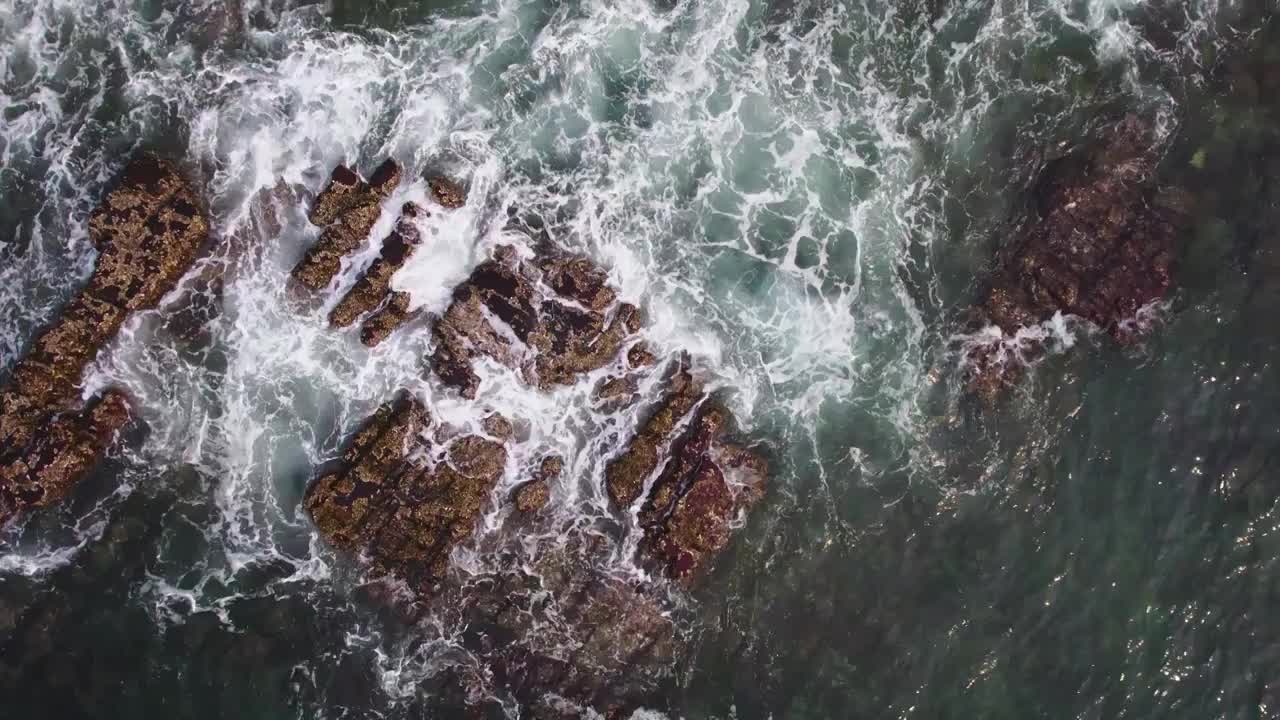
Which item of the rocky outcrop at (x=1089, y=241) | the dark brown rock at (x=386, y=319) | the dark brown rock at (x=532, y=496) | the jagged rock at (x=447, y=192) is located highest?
the rocky outcrop at (x=1089, y=241)

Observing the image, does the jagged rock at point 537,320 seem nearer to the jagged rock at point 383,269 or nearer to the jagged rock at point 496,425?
the jagged rock at point 496,425

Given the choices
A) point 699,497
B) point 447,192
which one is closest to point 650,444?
point 699,497

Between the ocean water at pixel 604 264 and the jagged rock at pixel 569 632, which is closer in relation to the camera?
the ocean water at pixel 604 264

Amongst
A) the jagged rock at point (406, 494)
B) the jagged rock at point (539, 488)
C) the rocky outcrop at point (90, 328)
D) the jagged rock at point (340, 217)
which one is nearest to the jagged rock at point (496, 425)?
the jagged rock at point (406, 494)

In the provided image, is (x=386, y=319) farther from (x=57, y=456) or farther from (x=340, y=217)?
(x=57, y=456)

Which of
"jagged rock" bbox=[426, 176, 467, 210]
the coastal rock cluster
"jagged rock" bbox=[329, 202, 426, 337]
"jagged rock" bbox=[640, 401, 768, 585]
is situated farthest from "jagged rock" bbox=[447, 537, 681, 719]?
"jagged rock" bbox=[426, 176, 467, 210]

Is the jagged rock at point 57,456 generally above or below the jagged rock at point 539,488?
below

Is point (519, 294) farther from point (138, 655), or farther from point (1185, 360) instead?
point (1185, 360)
